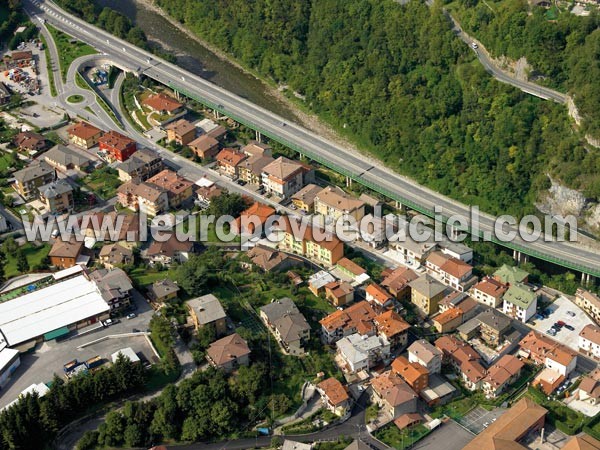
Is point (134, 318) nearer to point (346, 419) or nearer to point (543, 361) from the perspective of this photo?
point (346, 419)

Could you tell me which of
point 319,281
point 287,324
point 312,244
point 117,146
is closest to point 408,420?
point 287,324

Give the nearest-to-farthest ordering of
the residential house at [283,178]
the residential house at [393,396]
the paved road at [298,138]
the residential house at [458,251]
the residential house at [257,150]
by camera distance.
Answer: the residential house at [393,396], the residential house at [458,251], the paved road at [298,138], the residential house at [283,178], the residential house at [257,150]

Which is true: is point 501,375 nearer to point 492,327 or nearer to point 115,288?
point 492,327

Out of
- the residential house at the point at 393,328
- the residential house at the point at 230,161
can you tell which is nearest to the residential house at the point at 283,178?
the residential house at the point at 230,161

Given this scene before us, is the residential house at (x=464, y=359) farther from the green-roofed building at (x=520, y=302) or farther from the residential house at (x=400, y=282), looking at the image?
the residential house at (x=400, y=282)

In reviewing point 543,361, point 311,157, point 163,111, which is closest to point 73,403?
point 543,361
